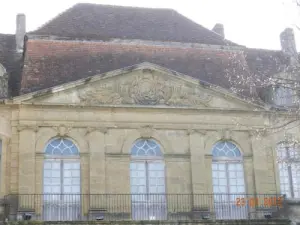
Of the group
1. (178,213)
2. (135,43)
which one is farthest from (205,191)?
(135,43)

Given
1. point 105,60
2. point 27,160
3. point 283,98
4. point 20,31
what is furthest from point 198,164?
point 20,31

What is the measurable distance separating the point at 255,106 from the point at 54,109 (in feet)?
23.9

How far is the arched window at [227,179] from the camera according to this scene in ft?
69.4

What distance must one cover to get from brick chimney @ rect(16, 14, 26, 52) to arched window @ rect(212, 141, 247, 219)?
9.00 meters

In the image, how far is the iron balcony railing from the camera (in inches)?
776

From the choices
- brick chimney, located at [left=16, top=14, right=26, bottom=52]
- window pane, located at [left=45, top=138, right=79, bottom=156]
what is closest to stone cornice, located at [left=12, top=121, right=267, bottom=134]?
window pane, located at [left=45, top=138, right=79, bottom=156]

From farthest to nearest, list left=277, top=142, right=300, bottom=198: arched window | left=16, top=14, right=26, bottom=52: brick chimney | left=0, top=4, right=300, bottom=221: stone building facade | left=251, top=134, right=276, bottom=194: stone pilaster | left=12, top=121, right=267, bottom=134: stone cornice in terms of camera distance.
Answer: left=16, top=14, right=26, bottom=52: brick chimney, left=277, top=142, right=300, bottom=198: arched window, left=251, top=134, right=276, bottom=194: stone pilaster, left=12, top=121, right=267, bottom=134: stone cornice, left=0, top=4, right=300, bottom=221: stone building facade

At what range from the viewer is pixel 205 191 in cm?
2120

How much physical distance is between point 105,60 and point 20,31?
461cm

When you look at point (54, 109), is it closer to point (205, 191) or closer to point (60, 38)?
point (60, 38)

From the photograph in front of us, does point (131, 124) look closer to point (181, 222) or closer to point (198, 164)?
point (198, 164)

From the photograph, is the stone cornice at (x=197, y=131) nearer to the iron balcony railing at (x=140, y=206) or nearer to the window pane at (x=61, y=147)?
the iron balcony railing at (x=140, y=206)

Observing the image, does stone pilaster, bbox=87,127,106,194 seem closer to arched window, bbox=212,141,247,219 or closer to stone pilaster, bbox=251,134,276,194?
arched window, bbox=212,141,247,219
